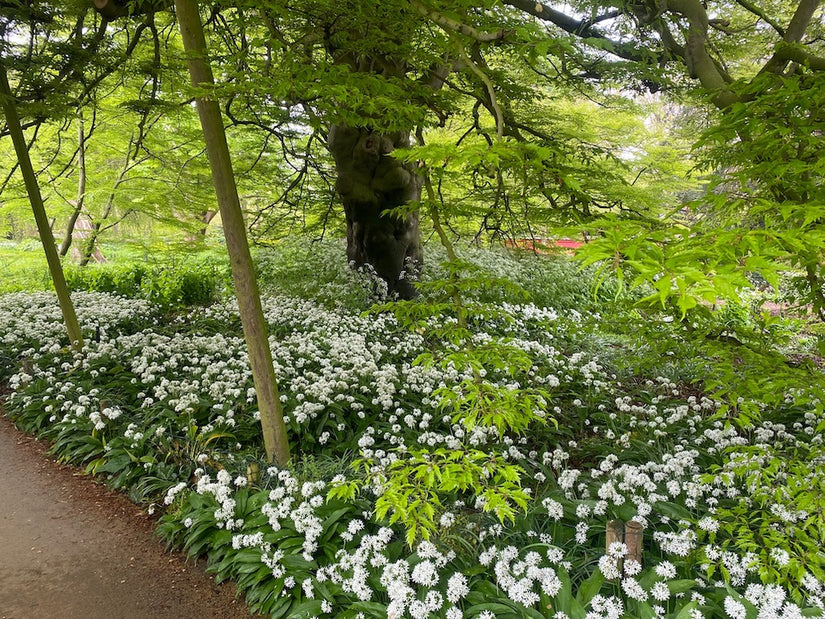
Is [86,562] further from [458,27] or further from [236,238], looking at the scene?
[458,27]

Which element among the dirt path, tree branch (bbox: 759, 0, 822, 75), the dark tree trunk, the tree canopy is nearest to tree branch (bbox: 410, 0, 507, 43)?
the tree canopy

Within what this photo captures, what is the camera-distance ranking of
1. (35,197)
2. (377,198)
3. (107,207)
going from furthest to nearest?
1. (107,207)
2. (377,198)
3. (35,197)

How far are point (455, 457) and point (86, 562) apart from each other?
113 inches

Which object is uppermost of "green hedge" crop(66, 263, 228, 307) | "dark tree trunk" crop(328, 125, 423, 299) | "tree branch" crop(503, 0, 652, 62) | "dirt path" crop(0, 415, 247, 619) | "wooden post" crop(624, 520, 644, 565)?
"tree branch" crop(503, 0, 652, 62)

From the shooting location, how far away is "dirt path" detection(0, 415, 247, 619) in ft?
9.11

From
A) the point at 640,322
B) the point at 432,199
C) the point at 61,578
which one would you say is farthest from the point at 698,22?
the point at 61,578

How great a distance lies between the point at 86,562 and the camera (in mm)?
3123

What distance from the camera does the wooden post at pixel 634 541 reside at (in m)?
2.39

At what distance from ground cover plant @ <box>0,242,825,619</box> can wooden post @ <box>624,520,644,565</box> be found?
3 cm

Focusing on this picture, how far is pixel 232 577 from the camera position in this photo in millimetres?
2967

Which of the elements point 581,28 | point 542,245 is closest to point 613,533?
point 542,245

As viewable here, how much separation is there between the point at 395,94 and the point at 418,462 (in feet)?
7.52

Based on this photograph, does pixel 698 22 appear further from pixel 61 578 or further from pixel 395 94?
pixel 61 578

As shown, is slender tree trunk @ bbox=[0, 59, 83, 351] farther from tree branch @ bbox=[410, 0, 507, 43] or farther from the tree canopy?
tree branch @ bbox=[410, 0, 507, 43]
